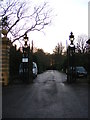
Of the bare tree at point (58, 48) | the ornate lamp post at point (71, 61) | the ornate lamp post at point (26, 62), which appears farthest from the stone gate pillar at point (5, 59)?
the bare tree at point (58, 48)

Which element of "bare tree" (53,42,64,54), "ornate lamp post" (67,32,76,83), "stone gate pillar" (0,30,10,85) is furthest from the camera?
"bare tree" (53,42,64,54)

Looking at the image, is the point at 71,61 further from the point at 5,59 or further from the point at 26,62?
the point at 5,59

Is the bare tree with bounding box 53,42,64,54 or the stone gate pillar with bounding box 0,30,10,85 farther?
the bare tree with bounding box 53,42,64,54

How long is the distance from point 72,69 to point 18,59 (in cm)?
976

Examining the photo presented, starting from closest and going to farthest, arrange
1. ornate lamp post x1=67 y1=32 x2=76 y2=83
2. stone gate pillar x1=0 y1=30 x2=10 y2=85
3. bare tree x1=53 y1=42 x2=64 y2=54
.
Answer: stone gate pillar x1=0 y1=30 x2=10 y2=85 → ornate lamp post x1=67 y1=32 x2=76 y2=83 → bare tree x1=53 y1=42 x2=64 y2=54

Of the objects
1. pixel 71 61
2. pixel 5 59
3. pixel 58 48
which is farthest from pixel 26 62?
pixel 58 48

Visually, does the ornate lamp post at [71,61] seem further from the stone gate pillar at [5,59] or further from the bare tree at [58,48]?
the bare tree at [58,48]

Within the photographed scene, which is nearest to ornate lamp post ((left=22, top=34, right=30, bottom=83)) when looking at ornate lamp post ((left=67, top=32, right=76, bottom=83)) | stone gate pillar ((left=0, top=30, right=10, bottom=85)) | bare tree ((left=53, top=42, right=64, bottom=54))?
stone gate pillar ((left=0, top=30, right=10, bottom=85))

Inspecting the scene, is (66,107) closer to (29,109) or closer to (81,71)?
(29,109)

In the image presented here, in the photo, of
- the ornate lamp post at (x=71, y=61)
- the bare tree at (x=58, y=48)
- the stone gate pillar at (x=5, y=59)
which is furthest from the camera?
the bare tree at (x=58, y=48)

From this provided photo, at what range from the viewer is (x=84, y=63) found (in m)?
35.6

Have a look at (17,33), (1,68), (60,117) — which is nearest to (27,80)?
(1,68)

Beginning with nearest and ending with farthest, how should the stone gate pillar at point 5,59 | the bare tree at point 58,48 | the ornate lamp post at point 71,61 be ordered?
1. the stone gate pillar at point 5,59
2. the ornate lamp post at point 71,61
3. the bare tree at point 58,48

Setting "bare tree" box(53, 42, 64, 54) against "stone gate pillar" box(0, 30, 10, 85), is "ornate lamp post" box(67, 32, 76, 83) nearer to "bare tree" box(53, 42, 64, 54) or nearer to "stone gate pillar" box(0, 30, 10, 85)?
"stone gate pillar" box(0, 30, 10, 85)
